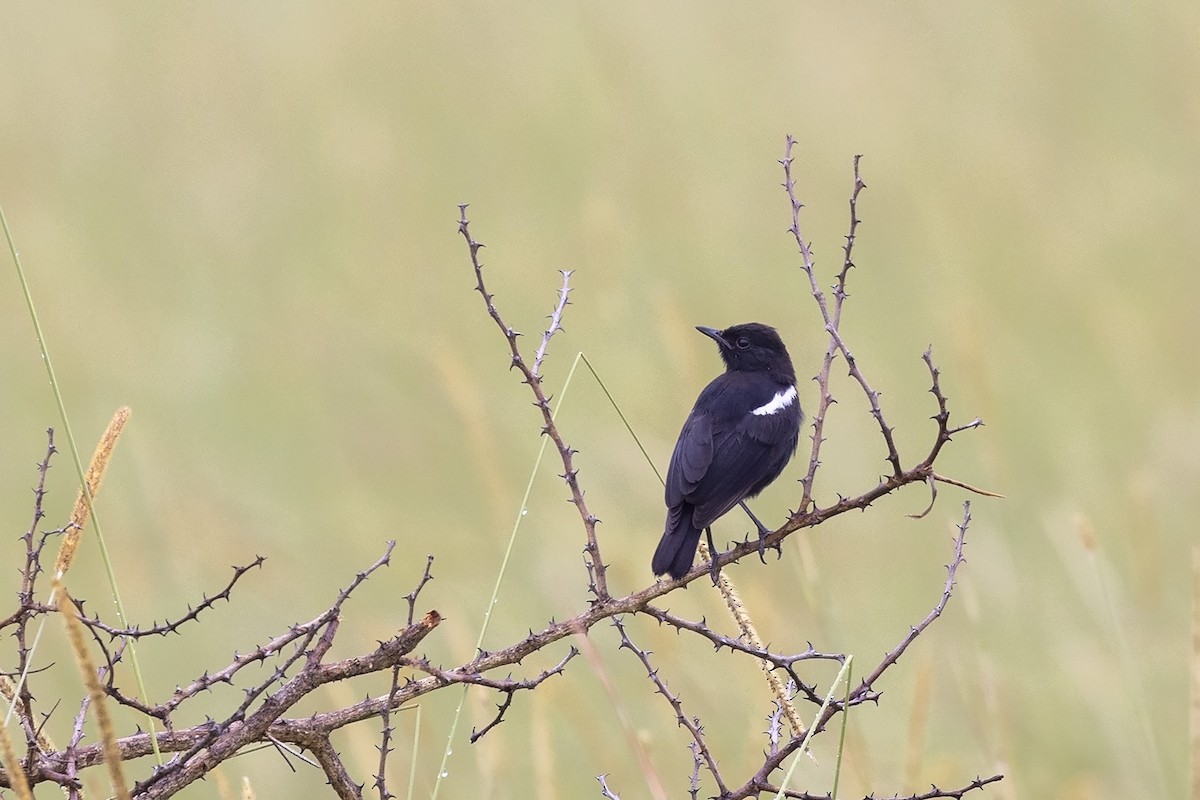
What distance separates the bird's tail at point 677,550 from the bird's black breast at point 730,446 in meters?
0.05

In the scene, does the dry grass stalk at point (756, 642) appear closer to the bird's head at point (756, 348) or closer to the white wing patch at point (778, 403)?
the white wing patch at point (778, 403)

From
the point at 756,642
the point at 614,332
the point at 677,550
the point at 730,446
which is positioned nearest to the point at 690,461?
the point at 730,446

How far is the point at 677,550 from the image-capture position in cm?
370

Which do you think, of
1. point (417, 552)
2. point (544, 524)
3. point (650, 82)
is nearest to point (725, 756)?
point (544, 524)

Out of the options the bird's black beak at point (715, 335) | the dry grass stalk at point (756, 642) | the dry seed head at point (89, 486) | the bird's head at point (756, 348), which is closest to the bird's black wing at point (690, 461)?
the bird's black beak at point (715, 335)

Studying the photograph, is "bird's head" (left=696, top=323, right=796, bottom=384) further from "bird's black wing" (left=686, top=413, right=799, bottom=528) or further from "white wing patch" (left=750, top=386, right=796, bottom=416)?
"bird's black wing" (left=686, top=413, right=799, bottom=528)

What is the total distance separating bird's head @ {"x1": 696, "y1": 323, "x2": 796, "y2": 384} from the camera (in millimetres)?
5117

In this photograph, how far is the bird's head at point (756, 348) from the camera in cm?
512

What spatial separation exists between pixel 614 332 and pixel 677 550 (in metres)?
3.21

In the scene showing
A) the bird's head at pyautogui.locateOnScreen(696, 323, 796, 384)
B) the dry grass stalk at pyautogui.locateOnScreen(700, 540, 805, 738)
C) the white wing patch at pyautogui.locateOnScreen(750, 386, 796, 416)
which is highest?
the bird's head at pyautogui.locateOnScreen(696, 323, 796, 384)

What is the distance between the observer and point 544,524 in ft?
19.2

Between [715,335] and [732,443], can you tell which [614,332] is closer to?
[715,335]

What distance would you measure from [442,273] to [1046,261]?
317 centimetres

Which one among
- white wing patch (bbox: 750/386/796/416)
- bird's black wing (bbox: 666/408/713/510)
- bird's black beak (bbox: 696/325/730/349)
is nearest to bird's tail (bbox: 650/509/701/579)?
bird's black wing (bbox: 666/408/713/510)
